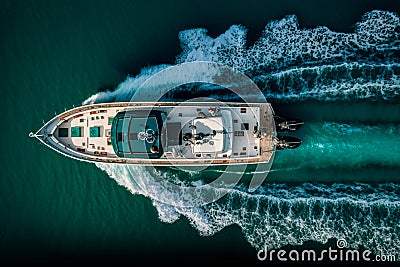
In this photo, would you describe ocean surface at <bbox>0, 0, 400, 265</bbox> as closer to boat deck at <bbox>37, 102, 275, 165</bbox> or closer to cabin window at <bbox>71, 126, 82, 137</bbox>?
boat deck at <bbox>37, 102, 275, 165</bbox>

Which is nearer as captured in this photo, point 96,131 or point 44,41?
point 96,131

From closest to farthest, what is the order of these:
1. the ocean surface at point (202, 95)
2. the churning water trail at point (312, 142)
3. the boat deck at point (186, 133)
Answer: the boat deck at point (186, 133), the churning water trail at point (312, 142), the ocean surface at point (202, 95)

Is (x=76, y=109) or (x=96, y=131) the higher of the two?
(x=76, y=109)

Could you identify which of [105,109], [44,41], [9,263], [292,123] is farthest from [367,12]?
[9,263]

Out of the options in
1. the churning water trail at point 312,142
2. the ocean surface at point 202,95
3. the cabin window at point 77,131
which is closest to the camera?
the cabin window at point 77,131

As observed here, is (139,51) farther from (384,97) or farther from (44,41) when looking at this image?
(384,97)

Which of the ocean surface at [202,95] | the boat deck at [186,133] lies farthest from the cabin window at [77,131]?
the ocean surface at [202,95]

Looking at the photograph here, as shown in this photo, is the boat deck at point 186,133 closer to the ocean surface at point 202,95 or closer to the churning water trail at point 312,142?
the ocean surface at point 202,95
